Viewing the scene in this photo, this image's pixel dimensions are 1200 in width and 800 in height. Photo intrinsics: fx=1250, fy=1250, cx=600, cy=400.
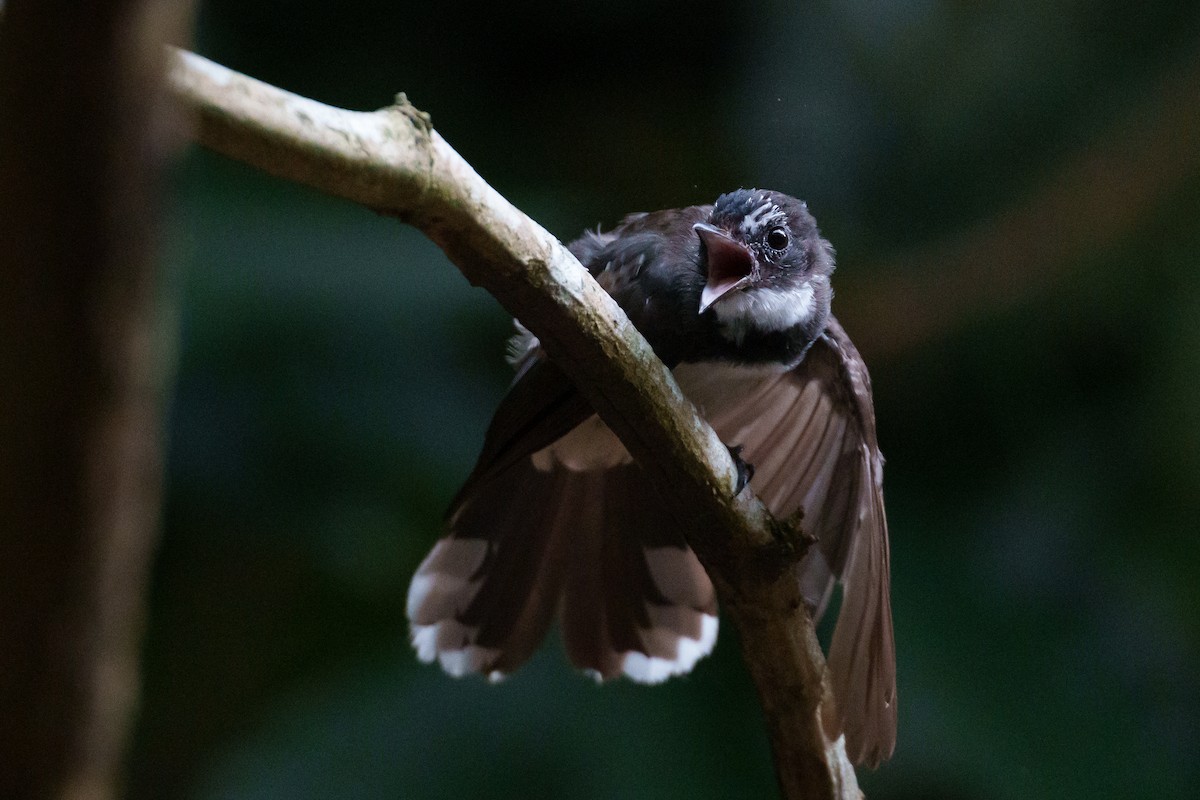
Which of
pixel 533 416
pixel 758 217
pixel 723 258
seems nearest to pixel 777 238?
pixel 758 217

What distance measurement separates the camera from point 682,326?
9.41 feet

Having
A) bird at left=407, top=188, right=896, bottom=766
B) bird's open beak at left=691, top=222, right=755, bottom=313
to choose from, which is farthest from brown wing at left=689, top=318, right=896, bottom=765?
bird's open beak at left=691, top=222, right=755, bottom=313

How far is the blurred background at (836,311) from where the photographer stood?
4.46 m

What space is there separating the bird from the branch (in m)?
0.15

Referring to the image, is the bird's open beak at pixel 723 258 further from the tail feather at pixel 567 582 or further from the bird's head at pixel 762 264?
the tail feather at pixel 567 582

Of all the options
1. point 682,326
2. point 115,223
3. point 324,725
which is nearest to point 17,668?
point 115,223

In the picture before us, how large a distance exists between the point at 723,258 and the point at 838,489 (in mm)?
682

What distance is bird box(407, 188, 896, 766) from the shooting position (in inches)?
111

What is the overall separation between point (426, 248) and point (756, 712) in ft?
6.88

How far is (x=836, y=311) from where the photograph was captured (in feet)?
15.7

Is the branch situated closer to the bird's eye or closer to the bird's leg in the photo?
the bird's leg

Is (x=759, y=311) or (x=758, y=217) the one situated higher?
(x=758, y=217)

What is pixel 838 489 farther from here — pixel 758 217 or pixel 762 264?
pixel 758 217

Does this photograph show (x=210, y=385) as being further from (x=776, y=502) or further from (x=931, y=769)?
(x=931, y=769)
